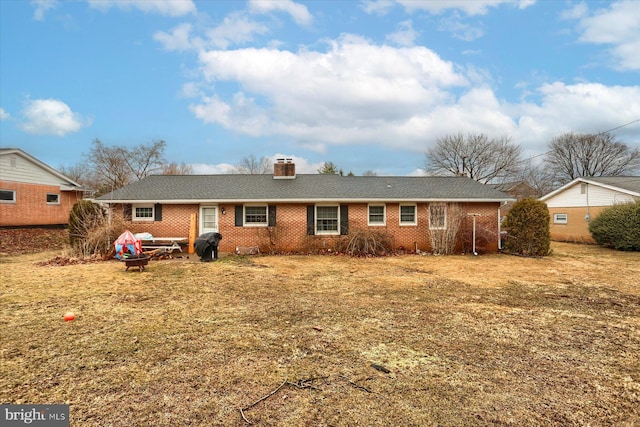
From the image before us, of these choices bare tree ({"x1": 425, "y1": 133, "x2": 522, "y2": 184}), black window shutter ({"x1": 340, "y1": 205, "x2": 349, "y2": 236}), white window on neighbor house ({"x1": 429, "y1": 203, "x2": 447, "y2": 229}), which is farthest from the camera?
bare tree ({"x1": 425, "y1": 133, "x2": 522, "y2": 184})

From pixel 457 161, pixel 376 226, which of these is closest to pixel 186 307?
pixel 376 226

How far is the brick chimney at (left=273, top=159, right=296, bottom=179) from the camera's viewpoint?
53.9ft

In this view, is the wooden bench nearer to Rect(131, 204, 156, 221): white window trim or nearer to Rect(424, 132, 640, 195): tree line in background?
Rect(131, 204, 156, 221): white window trim

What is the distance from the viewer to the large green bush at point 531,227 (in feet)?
42.4

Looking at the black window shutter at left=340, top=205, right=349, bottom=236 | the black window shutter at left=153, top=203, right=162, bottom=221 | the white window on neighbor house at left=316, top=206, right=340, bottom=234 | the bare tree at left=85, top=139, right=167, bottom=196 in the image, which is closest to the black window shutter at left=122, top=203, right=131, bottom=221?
the black window shutter at left=153, top=203, right=162, bottom=221

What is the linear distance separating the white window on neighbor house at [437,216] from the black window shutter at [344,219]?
3.60m

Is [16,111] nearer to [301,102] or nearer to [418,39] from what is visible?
[301,102]

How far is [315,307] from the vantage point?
5.96 metres

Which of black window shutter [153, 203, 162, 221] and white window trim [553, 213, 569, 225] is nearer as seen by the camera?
black window shutter [153, 203, 162, 221]

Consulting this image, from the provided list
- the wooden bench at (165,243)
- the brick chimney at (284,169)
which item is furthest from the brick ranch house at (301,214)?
the brick chimney at (284,169)

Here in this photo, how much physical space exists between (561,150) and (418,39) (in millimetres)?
35454

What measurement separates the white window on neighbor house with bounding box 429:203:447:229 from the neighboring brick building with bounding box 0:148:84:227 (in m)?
20.6

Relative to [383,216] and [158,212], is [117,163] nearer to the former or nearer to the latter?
[158,212]

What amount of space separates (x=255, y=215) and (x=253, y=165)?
98.8 feet
